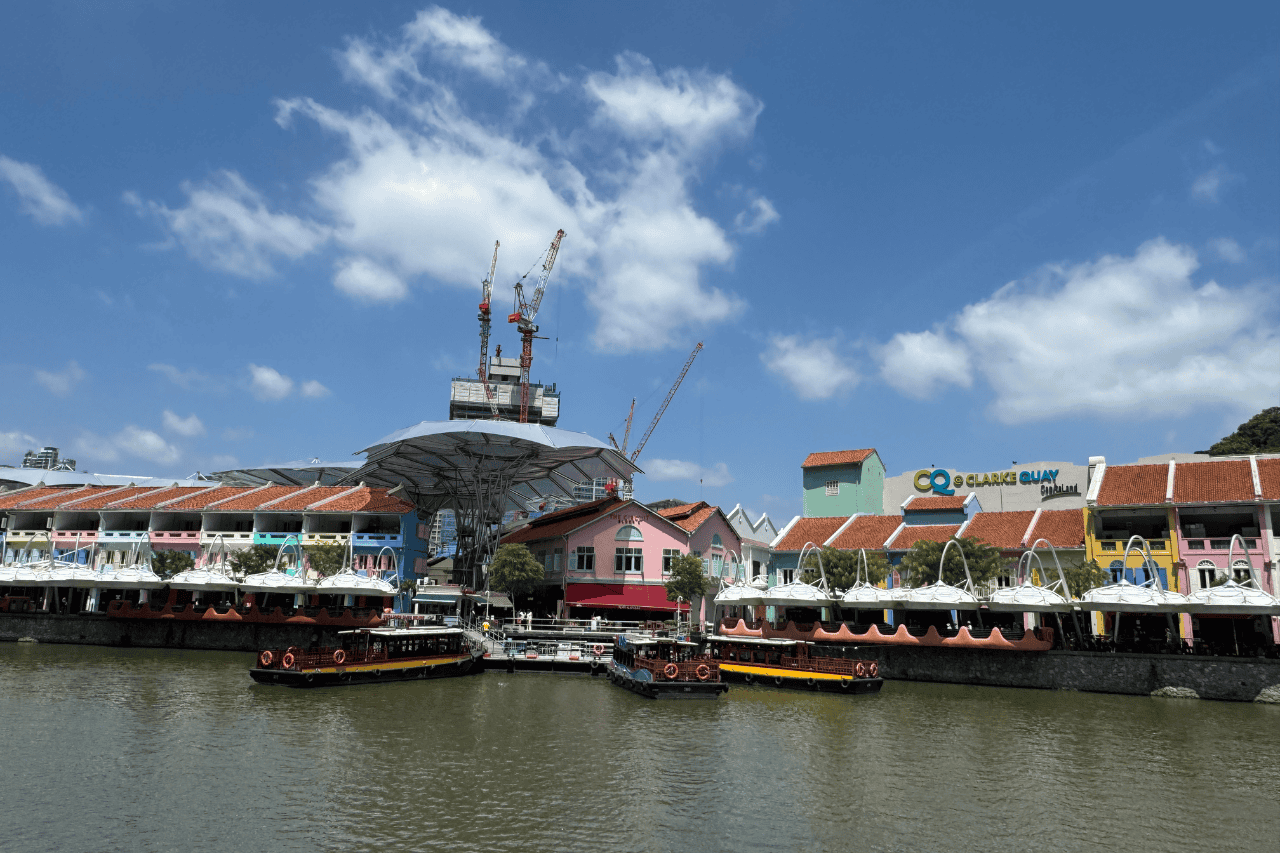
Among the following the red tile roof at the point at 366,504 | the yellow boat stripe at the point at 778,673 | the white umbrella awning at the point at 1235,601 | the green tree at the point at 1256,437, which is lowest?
the yellow boat stripe at the point at 778,673

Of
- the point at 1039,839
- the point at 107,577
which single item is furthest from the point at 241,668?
the point at 1039,839

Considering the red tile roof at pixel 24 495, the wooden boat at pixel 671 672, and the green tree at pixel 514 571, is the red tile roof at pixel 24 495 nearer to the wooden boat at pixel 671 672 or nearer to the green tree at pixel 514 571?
the green tree at pixel 514 571

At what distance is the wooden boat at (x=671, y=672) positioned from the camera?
41.7 meters

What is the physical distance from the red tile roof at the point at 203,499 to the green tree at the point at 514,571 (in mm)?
30069

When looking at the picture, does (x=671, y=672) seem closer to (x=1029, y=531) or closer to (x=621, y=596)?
(x=621, y=596)

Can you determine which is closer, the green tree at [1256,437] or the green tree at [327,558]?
the green tree at [327,558]

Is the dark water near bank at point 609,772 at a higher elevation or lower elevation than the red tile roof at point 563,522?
lower

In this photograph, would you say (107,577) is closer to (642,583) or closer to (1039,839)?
(642,583)

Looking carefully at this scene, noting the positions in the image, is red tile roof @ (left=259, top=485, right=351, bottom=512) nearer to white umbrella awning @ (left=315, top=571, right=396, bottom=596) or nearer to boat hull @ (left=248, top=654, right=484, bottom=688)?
white umbrella awning @ (left=315, top=571, right=396, bottom=596)

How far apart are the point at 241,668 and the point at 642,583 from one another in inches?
1250

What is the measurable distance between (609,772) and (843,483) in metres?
62.0

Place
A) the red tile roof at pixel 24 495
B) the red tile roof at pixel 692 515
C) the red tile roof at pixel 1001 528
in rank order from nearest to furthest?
the red tile roof at pixel 1001 528 → the red tile roof at pixel 692 515 → the red tile roof at pixel 24 495

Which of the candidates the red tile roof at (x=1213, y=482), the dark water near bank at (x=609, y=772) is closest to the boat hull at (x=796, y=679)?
the dark water near bank at (x=609, y=772)

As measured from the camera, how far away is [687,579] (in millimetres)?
66625
